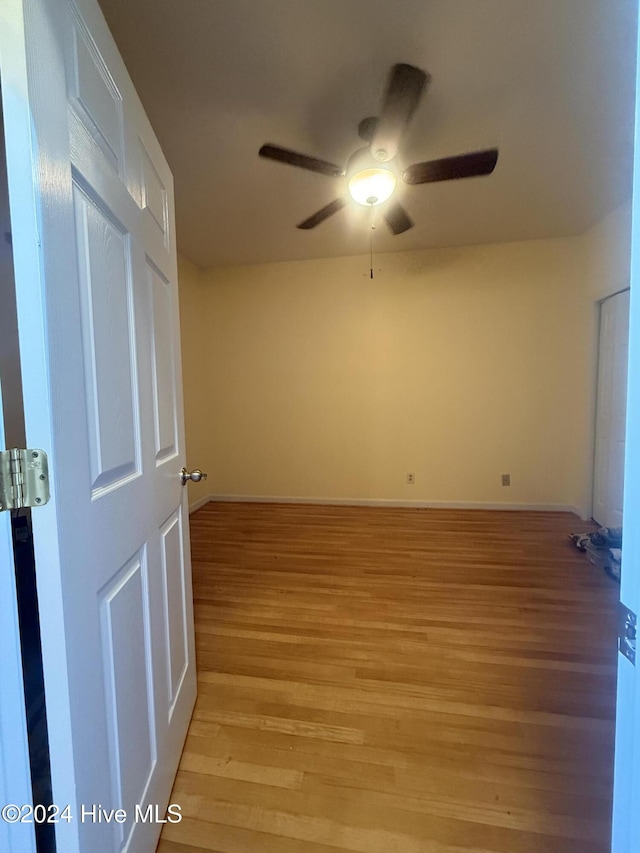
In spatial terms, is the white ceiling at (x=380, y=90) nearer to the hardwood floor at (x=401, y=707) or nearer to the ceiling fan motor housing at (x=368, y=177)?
the ceiling fan motor housing at (x=368, y=177)

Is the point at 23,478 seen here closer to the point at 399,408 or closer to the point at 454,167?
the point at 454,167

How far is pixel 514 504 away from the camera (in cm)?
373

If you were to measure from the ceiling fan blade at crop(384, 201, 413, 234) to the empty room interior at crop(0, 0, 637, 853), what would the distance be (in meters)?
0.04

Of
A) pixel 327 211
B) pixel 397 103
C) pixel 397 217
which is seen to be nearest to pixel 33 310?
pixel 397 103

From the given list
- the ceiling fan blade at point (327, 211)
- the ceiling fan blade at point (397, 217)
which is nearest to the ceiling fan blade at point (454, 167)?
the ceiling fan blade at point (397, 217)

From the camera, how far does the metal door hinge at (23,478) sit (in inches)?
20.2

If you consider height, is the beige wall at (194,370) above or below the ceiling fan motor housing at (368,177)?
below

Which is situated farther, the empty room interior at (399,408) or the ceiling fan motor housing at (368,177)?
the ceiling fan motor housing at (368,177)

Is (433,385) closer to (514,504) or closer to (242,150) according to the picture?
(514,504)

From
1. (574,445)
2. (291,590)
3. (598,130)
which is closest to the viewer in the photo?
(598,130)

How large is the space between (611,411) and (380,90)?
10.3ft

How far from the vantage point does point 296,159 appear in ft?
5.91

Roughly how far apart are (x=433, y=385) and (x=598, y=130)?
2.22 metres

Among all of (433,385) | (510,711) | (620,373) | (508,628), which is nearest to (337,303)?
(433,385)
